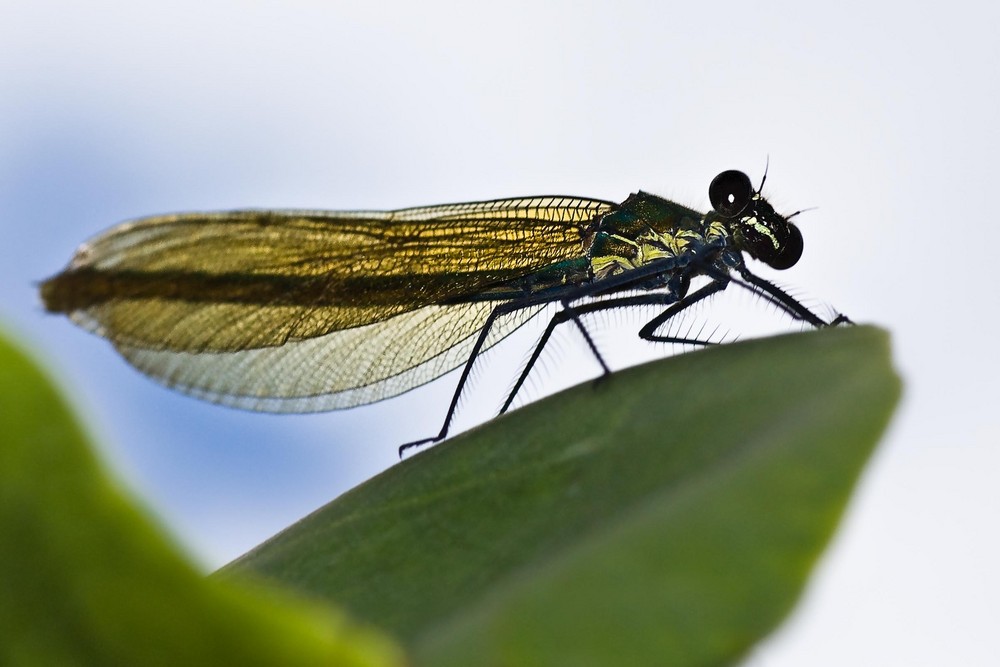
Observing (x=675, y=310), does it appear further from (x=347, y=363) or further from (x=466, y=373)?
(x=347, y=363)

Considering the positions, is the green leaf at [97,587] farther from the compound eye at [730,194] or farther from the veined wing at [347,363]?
the compound eye at [730,194]

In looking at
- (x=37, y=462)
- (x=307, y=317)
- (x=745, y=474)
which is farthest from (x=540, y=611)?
(x=307, y=317)

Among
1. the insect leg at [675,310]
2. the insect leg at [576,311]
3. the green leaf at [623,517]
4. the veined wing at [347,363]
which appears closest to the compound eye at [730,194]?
the insect leg at [675,310]

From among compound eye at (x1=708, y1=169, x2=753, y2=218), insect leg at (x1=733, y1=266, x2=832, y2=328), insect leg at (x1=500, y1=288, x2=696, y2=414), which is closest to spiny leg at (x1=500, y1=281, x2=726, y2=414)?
insect leg at (x1=500, y1=288, x2=696, y2=414)

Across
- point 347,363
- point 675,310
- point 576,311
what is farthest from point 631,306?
point 347,363

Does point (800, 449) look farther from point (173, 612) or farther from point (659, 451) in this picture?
point (173, 612)

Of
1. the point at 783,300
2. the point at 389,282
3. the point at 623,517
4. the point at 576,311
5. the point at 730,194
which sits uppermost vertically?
the point at 389,282

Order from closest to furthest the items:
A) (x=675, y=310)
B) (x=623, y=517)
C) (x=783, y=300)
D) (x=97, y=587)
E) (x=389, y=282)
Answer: (x=97, y=587) → (x=623, y=517) → (x=783, y=300) → (x=675, y=310) → (x=389, y=282)
